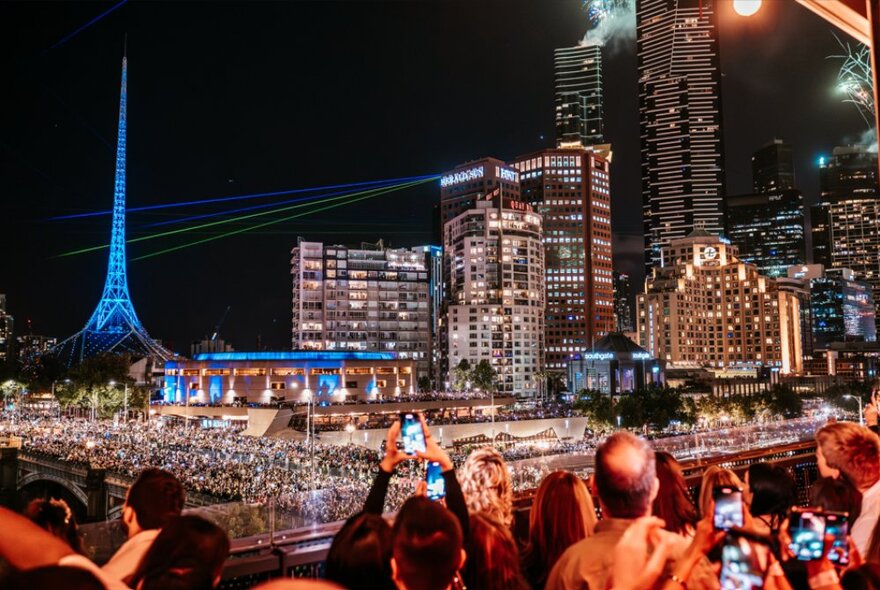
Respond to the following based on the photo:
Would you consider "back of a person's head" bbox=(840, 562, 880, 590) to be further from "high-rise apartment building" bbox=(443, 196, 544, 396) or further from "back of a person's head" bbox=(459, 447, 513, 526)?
"high-rise apartment building" bbox=(443, 196, 544, 396)

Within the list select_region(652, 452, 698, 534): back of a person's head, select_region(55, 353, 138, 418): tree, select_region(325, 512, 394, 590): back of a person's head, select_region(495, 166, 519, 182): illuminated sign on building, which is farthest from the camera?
select_region(495, 166, 519, 182): illuminated sign on building

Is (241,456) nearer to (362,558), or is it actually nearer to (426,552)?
(362,558)

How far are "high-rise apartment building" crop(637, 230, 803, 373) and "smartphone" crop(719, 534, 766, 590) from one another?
141537 mm

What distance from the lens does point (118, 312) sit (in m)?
108

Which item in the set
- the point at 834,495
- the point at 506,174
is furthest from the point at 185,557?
the point at 506,174

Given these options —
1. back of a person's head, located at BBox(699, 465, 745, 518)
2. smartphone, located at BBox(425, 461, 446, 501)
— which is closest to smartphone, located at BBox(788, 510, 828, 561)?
back of a person's head, located at BBox(699, 465, 745, 518)

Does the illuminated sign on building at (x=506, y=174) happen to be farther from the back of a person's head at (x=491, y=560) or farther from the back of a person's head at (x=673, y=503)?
the back of a person's head at (x=491, y=560)

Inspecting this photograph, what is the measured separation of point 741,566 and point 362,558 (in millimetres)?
1762

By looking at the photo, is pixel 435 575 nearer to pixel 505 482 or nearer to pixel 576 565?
pixel 576 565

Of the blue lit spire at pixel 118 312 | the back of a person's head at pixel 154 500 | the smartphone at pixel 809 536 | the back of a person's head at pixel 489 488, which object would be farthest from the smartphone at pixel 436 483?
the blue lit spire at pixel 118 312

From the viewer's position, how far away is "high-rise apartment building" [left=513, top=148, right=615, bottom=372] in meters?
148

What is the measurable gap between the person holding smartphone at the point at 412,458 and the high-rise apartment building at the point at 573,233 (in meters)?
143

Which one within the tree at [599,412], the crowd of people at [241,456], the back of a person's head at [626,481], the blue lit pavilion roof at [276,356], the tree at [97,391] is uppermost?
the back of a person's head at [626,481]

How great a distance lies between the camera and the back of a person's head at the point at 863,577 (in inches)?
116
